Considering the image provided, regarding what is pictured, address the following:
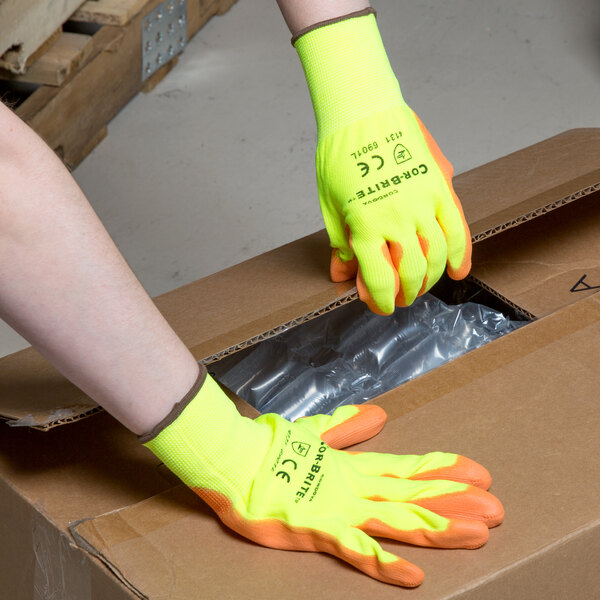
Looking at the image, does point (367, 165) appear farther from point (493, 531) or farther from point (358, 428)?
point (493, 531)

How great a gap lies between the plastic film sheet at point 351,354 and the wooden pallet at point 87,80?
1.11 metres

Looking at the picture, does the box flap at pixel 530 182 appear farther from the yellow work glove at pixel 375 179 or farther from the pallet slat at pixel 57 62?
the pallet slat at pixel 57 62

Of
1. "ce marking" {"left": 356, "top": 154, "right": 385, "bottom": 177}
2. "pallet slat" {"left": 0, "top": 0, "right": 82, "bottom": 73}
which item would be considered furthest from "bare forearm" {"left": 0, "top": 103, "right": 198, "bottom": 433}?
"pallet slat" {"left": 0, "top": 0, "right": 82, "bottom": 73}

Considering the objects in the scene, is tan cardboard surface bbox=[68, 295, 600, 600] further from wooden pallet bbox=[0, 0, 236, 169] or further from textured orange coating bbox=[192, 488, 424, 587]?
wooden pallet bbox=[0, 0, 236, 169]

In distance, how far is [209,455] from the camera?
92 centimetres

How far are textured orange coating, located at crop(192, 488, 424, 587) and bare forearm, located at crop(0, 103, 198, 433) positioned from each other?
10cm

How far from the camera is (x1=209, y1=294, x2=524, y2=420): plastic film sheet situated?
1228mm

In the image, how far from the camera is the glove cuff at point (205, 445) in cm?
92

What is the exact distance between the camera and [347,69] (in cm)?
119

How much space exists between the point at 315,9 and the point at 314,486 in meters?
0.59

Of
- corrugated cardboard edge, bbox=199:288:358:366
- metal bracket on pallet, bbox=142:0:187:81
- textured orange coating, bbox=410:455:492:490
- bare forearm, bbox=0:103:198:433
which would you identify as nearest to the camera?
bare forearm, bbox=0:103:198:433

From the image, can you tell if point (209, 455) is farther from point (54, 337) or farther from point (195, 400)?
point (54, 337)

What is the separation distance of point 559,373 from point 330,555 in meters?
0.34

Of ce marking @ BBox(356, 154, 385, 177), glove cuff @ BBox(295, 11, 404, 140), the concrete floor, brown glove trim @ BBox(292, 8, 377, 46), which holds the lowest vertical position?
the concrete floor
